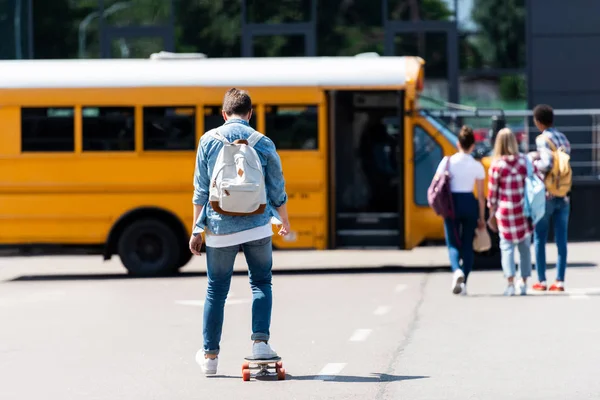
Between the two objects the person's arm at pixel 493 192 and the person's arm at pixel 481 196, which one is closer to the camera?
the person's arm at pixel 481 196

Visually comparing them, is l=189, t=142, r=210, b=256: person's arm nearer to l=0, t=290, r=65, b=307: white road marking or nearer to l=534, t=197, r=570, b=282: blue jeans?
l=0, t=290, r=65, b=307: white road marking

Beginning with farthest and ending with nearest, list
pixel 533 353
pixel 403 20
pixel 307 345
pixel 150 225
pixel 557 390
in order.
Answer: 1. pixel 403 20
2. pixel 150 225
3. pixel 307 345
4. pixel 533 353
5. pixel 557 390

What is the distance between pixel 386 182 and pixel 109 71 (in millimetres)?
3621

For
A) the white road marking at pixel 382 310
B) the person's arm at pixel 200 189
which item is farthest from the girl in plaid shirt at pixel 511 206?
the person's arm at pixel 200 189

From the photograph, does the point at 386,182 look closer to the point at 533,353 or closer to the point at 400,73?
the point at 400,73

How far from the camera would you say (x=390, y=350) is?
10.0 metres

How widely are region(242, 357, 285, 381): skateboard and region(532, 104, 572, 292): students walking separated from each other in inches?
237

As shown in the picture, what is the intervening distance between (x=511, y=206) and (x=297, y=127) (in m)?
4.53

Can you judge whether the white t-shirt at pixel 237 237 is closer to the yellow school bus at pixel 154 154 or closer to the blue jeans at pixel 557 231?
the blue jeans at pixel 557 231

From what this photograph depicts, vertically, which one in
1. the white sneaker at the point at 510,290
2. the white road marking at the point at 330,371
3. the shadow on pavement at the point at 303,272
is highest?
the white road marking at the point at 330,371

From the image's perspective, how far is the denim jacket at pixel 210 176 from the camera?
867 centimetres

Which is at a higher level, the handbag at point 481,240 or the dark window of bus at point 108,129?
the dark window of bus at point 108,129

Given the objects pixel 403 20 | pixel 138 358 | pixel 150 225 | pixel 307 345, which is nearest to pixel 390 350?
pixel 307 345

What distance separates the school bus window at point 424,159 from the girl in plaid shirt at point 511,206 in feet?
12.9
